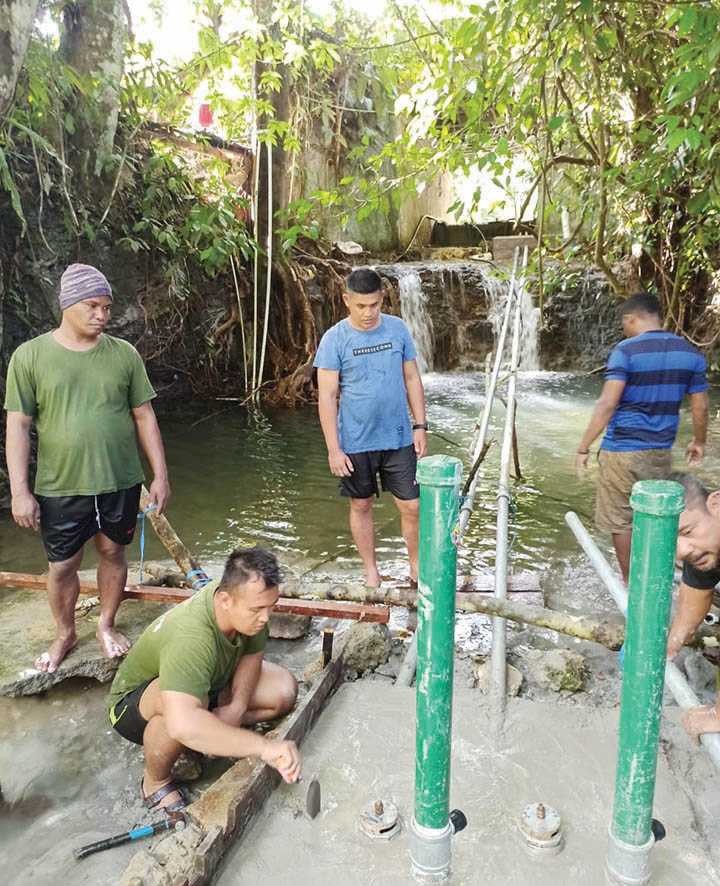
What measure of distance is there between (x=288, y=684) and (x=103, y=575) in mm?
1204

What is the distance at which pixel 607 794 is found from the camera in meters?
2.18

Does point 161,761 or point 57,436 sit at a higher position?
point 57,436

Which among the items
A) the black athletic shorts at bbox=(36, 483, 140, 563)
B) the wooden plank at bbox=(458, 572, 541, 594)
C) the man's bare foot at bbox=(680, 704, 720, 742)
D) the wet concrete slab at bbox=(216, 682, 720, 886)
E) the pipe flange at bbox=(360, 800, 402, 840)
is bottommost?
the wooden plank at bbox=(458, 572, 541, 594)

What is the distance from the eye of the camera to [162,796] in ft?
8.03

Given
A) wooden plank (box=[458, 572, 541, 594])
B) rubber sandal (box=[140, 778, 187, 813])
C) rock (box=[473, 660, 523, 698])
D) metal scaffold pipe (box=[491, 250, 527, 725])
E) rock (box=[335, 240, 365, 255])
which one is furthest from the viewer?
rock (box=[335, 240, 365, 255])

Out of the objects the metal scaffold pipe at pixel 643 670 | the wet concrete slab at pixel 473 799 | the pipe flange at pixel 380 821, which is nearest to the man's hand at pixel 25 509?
the wet concrete slab at pixel 473 799

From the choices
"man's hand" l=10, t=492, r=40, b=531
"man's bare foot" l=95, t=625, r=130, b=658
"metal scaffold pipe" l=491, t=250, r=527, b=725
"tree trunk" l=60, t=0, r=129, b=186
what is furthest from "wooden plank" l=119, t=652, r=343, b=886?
"tree trunk" l=60, t=0, r=129, b=186

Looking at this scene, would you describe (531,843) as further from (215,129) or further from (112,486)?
(215,129)

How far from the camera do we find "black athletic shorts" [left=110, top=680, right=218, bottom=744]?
2535mm

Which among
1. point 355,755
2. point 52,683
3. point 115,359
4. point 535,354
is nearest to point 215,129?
point 535,354

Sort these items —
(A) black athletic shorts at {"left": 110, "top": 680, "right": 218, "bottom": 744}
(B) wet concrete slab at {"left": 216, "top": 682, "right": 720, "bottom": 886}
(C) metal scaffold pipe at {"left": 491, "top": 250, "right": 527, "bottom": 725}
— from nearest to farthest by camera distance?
(B) wet concrete slab at {"left": 216, "top": 682, "right": 720, "bottom": 886} < (A) black athletic shorts at {"left": 110, "top": 680, "right": 218, "bottom": 744} < (C) metal scaffold pipe at {"left": 491, "top": 250, "right": 527, "bottom": 725}

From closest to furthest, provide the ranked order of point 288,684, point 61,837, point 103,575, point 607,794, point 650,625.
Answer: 1. point 650,625
2. point 607,794
3. point 61,837
4. point 288,684
5. point 103,575

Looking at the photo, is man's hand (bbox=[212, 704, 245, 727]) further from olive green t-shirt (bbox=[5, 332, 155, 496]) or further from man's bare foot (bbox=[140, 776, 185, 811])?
olive green t-shirt (bbox=[5, 332, 155, 496])

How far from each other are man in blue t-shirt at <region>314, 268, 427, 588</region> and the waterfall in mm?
9013
